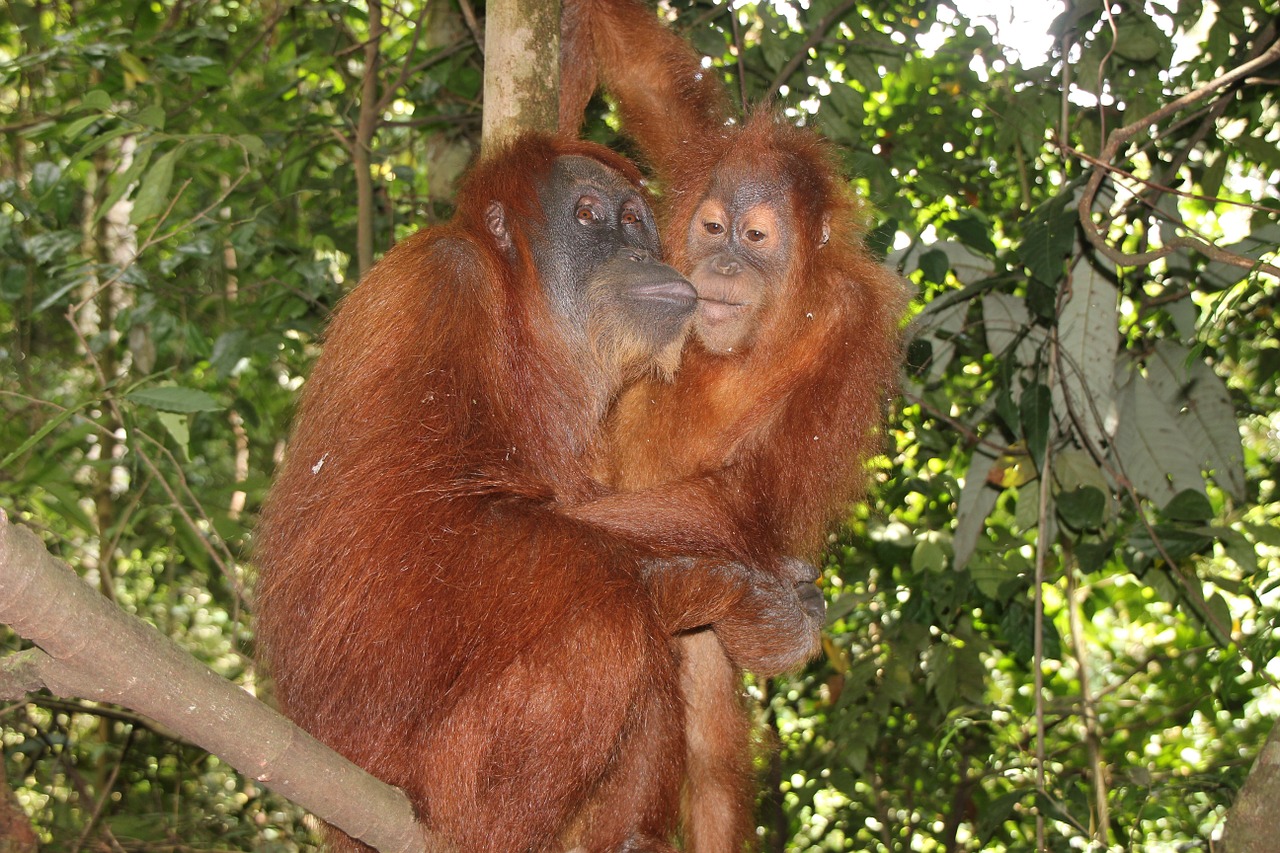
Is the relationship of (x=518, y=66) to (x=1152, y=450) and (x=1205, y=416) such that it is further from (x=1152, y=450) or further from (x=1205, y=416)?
(x=1205, y=416)

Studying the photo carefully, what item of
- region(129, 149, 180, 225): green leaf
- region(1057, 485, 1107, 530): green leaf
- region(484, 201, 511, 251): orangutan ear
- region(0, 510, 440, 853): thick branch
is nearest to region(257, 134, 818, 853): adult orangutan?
region(484, 201, 511, 251): orangutan ear

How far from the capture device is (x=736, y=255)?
314cm

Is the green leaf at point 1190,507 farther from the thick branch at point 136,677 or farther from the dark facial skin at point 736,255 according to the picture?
the thick branch at point 136,677

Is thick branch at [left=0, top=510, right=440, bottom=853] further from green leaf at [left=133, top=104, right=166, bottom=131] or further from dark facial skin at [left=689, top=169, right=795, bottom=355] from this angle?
green leaf at [left=133, top=104, right=166, bottom=131]

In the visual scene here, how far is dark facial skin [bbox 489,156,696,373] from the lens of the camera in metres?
2.82

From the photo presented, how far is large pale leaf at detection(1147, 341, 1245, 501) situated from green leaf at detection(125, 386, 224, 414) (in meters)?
3.26

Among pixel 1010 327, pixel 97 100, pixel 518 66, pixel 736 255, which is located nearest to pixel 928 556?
pixel 1010 327

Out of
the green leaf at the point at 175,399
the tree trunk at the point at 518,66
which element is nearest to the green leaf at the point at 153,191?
the green leaf at the point at 175,399

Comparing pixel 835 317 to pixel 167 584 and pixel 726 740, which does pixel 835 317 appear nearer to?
pixel 726 740

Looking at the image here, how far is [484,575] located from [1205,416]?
288 cm

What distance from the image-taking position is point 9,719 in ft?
13.3

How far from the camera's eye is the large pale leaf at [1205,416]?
3.78m

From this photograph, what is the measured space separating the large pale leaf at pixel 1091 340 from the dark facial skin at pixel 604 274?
4.98ft

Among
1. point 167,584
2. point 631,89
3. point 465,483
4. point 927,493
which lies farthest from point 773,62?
point 167,584
